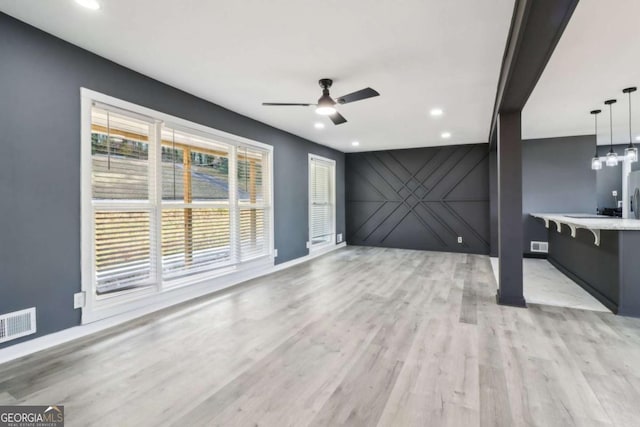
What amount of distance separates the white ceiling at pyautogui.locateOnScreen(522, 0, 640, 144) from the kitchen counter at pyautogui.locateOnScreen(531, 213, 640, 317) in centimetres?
159

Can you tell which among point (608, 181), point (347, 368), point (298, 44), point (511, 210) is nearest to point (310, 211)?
point (511, 210)

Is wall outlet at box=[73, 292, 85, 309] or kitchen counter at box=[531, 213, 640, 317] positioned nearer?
wall outlet at box=[73, 292, 85, 309]

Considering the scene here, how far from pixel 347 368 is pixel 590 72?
3.80m

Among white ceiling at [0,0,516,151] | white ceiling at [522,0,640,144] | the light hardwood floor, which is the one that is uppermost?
white ceiling at [0,0,516,151]

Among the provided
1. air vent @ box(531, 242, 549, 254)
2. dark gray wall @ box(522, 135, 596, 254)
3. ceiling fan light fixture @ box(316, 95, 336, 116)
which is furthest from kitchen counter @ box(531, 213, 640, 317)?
ceiling fan light fixture @ box(316, 95, 336, 116)

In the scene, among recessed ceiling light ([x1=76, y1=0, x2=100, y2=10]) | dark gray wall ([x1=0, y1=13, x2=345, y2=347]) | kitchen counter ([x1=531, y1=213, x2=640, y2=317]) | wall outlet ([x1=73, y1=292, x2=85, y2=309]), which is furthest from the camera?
kitchen counter ([x1=531, y1=213, x2=640, y2=317])

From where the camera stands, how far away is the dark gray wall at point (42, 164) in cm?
234

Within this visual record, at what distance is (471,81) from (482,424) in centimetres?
328

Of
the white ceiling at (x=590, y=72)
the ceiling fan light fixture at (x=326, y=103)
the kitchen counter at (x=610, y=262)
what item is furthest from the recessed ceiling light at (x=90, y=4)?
the kitchen counter at (x=610, y=262)

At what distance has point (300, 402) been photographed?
185 centimetres

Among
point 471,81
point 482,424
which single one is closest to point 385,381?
point 482,424

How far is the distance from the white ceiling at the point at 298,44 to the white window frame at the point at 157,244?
17.5 inches

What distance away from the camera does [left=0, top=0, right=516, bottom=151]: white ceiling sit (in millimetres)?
2199

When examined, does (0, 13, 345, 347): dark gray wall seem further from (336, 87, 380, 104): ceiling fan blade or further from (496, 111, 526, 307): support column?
(496, 111, 526, 307): support column
